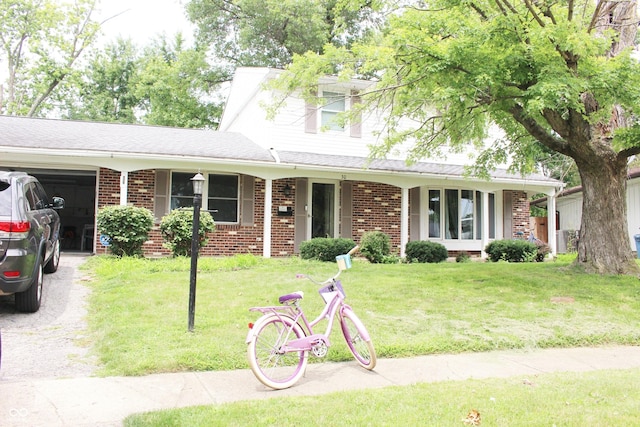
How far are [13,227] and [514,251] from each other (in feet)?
42.7

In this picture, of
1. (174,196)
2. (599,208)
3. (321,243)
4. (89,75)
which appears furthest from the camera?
(89,75)

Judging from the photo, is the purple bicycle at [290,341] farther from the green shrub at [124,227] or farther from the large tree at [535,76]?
the green shrub at [124,227]

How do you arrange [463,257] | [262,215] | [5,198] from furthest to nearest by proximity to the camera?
[463,257] < [262,215] < [5,198]

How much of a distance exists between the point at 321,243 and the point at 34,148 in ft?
23.8

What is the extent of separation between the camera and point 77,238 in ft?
58.7

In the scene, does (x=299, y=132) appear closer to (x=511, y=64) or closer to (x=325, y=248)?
(x=325, y=248)

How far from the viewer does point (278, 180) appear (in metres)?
15.1

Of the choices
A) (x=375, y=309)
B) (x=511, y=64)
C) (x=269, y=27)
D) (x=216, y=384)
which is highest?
(x=269, y=27)

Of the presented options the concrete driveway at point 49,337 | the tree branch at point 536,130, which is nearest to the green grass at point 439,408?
the concrete driveway at point 49,337

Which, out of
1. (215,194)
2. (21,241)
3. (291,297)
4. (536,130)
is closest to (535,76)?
(536,130)

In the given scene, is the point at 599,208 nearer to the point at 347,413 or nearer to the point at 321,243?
the point at 321,243

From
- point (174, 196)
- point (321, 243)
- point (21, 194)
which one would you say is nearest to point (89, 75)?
point (174, 196)

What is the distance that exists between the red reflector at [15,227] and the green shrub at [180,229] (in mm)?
5398

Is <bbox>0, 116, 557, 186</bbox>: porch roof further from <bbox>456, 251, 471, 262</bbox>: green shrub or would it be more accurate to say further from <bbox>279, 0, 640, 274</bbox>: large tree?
<bbox>279, 0, 640, 274</bbox>: large tree
